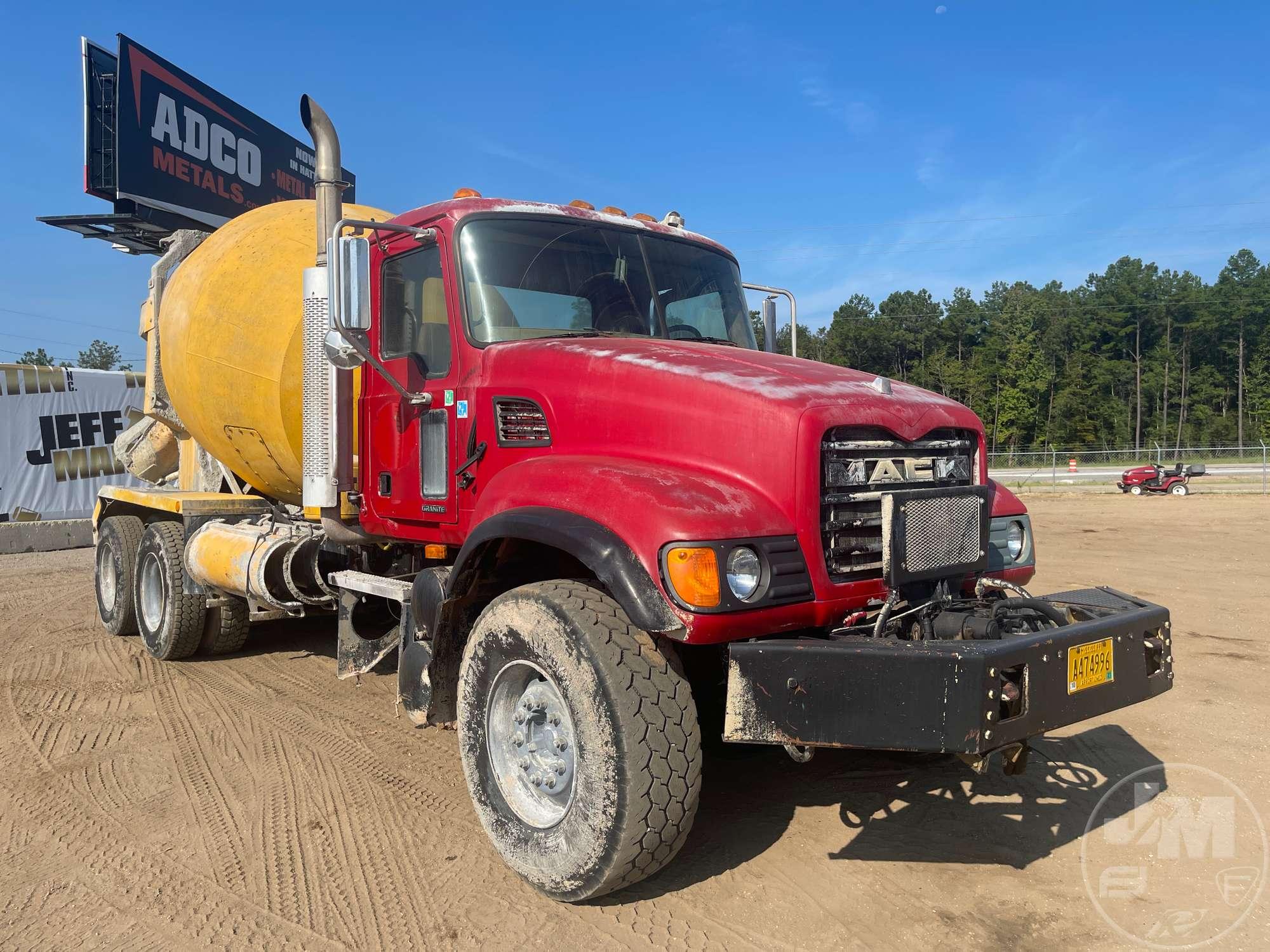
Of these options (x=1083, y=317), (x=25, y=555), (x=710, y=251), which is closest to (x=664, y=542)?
(x=710, y=251)

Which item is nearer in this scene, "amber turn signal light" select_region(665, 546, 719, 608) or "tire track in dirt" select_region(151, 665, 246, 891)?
"amber turn signal light" select_region(665, 546, 719, 608)

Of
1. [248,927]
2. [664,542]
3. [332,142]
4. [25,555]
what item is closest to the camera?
[664,542]

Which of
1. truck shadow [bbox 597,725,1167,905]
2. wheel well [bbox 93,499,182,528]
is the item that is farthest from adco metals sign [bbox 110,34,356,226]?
truck shadow [bbox 597,725,1167,905]

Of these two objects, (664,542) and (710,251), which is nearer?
(664,542)

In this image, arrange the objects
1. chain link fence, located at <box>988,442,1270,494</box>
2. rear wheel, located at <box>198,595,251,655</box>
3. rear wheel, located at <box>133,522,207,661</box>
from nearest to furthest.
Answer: rear wheel, located at <box>133,522,207,661</box>, rear wheel, located at <box>198,595,251,655</box>, chain link fence, located at <box>988,442,1270,494</box>

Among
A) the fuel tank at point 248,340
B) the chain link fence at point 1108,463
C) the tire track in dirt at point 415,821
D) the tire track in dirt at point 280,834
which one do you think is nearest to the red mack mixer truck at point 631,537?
the tire track in dirt at point 415,821

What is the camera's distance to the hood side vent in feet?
13.3

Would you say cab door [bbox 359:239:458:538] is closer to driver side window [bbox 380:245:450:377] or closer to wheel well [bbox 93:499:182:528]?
driver side window [bbox 380:245:450:377]

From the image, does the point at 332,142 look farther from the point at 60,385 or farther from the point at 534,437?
the point at 60,385

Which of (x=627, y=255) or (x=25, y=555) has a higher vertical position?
(x=627, y=255)

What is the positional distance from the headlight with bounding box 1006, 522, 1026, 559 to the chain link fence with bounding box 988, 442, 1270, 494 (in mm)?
29862

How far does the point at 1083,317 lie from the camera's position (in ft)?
286

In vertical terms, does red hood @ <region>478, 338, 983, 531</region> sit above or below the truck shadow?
above

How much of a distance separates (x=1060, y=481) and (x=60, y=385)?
31.5 m
